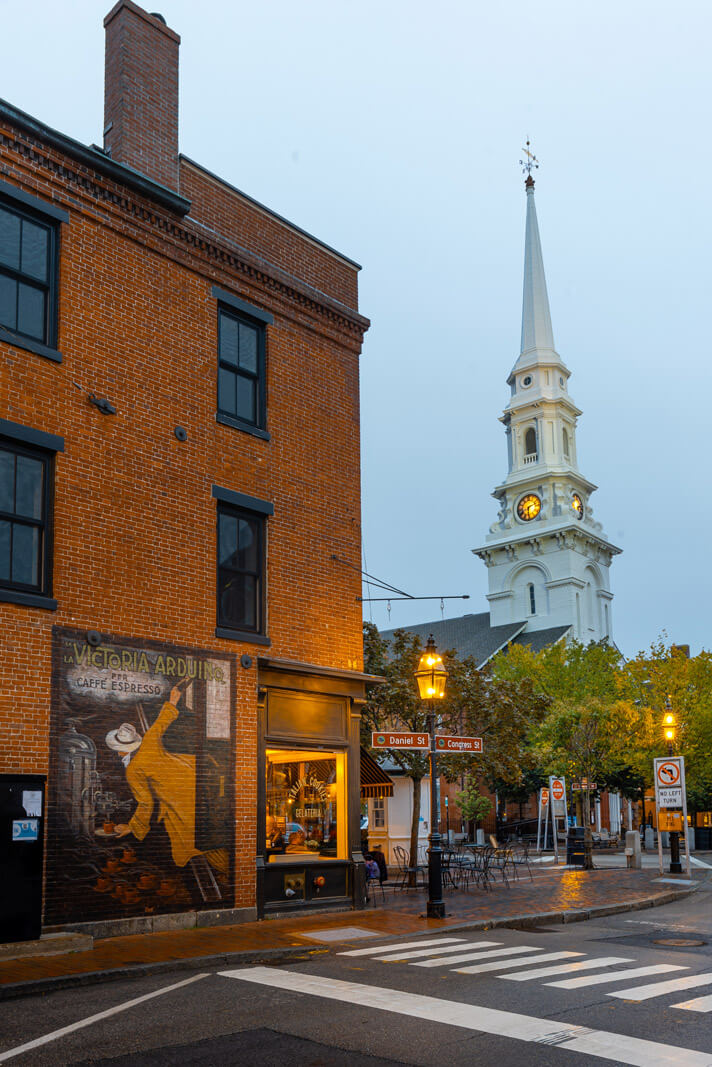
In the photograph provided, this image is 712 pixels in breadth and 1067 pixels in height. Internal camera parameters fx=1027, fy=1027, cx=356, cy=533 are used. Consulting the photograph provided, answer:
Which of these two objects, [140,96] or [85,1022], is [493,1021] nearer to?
[85,1022]

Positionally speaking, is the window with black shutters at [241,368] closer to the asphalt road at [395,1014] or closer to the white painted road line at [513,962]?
the asphalt road at [395,1014]

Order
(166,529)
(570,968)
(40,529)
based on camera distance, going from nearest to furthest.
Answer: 1. (570,968)
2. (40,529)
3. (166,529)

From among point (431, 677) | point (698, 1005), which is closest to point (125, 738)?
point (431, 677)

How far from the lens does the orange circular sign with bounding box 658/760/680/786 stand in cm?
2663

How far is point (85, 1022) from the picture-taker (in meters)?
8.51

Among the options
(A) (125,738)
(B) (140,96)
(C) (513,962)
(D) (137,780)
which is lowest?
(C) (513,962)

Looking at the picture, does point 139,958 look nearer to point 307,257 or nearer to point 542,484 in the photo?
point 307,257

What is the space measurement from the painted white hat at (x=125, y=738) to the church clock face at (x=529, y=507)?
6581 centimetres

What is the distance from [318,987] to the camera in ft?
33.2

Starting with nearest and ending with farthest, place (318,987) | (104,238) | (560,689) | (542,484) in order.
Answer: (318,987) → (104,238) → (560,689) → (542,484)

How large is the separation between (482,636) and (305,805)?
58.0 meters

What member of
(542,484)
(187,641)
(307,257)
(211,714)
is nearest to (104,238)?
(307,257)

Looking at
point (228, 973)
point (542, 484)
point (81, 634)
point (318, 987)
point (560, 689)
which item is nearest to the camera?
point (318, 987)

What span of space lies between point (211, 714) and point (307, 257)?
339 inches
